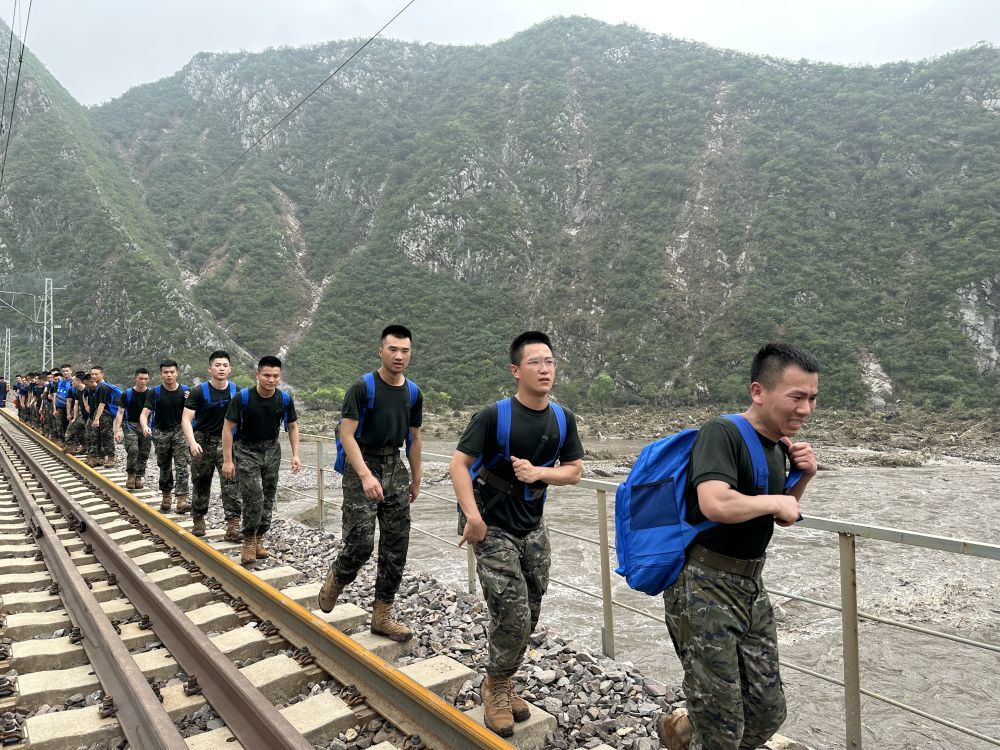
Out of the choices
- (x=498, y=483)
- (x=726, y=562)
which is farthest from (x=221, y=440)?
(x=726, y=562)

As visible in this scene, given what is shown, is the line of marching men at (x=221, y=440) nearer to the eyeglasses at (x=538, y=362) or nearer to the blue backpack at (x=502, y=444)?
the blue backpack at (x=502, y=444)

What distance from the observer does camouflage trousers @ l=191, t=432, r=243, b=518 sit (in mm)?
6980

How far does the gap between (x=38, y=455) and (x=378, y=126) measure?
9736 cm

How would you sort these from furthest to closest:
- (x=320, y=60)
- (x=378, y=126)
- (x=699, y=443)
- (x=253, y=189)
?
(x=320, y=60) < (x=378, y=126) < (x=253, y=189) < (x=699, y=443)

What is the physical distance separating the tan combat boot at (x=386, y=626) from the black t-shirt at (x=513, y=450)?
1.51 metres

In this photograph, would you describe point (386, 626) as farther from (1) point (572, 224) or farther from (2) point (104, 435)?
(1) point (572, 224)

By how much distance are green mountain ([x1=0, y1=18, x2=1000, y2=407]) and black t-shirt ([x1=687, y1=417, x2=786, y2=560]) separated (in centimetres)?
5092

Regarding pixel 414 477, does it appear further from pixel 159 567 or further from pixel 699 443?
pixel 159 567

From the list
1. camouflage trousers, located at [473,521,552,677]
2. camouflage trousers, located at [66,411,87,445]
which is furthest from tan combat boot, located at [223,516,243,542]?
camouflage trousers, located at [66,411,87,445]

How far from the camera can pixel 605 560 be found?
4.15 meters

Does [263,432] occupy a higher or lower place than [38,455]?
higher

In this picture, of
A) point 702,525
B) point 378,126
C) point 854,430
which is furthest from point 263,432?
point 378,126

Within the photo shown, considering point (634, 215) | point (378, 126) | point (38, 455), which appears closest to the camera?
point (38, 455)

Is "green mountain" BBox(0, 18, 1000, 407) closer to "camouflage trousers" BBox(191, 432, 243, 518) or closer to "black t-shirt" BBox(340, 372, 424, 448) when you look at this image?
"camouflage trousers" BBox(191, 432, 243, 518)
